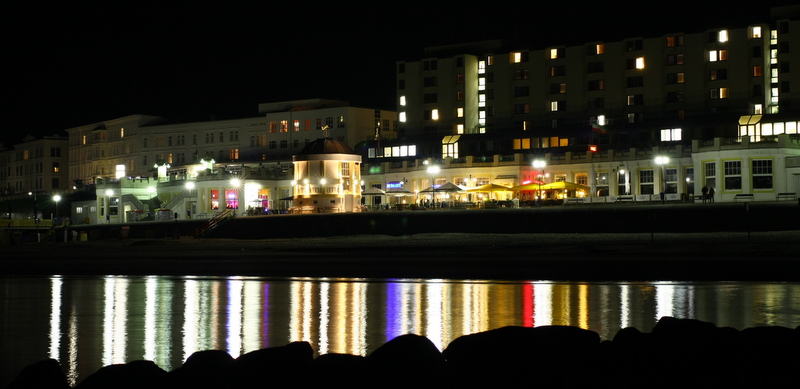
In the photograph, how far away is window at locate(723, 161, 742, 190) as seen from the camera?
70.8m

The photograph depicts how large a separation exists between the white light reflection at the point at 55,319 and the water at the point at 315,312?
0.03 m

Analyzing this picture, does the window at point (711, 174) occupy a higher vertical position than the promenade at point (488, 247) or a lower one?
higher

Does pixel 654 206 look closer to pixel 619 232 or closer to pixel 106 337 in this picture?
pixel 619 232

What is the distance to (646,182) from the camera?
8175cm

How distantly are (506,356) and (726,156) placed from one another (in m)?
→ 68.8

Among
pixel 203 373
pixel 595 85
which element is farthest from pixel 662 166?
pixel 203 373

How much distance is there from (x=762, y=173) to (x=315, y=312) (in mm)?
58150

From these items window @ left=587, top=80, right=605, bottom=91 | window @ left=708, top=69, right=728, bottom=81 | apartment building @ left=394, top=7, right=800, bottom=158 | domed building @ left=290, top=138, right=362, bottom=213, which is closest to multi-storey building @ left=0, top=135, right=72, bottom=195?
apartment building @ left=394, top=7, right=800, bottom=158

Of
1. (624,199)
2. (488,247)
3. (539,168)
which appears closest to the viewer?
(488,247)

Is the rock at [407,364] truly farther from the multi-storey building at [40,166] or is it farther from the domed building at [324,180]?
the multi-storey building at [40,166]

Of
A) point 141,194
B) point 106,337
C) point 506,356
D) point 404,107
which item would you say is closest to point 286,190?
point 141,194

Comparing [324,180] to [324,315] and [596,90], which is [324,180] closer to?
[596,90]

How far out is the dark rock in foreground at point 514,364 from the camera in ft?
25.1

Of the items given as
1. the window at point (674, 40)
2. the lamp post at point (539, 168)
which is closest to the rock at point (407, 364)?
the lamp post at point (539, 168)
